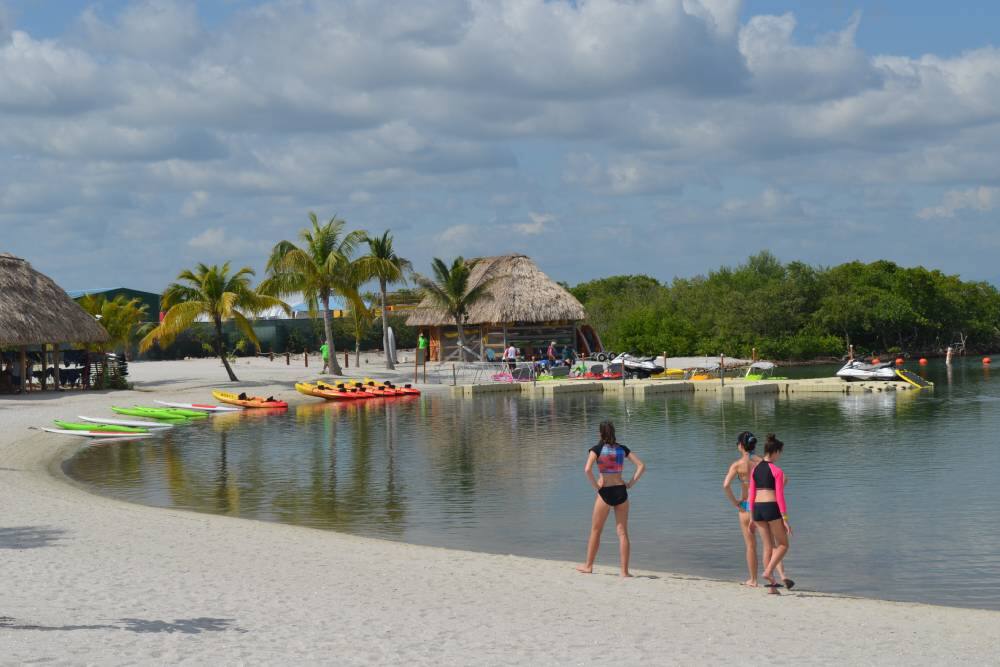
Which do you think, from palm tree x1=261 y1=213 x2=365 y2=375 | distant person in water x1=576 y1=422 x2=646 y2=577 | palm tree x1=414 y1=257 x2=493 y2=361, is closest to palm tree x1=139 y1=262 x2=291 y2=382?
palm tree x1=261 y1=213 x2=365 y2=375

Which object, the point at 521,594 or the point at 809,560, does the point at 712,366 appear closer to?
the point at 809,560

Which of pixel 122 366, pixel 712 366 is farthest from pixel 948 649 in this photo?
pixel 712 366

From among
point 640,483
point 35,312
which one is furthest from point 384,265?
point 640,483

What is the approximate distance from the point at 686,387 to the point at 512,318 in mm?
12702

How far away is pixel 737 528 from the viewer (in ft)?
46.9

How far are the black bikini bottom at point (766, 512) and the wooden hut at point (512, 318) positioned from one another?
40.5m

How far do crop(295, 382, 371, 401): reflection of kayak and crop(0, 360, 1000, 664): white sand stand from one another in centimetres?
2410

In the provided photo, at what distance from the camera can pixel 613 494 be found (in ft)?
34.5

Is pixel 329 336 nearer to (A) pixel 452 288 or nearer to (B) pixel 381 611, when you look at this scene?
(A) pixel 452 288

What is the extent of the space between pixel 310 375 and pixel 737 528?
32484 mm

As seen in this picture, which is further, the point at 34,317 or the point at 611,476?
the point at 34,317

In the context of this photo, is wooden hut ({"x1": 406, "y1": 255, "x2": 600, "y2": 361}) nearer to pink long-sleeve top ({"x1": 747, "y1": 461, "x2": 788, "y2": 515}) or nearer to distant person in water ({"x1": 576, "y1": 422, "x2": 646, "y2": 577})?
distant person in water ({"x1": 576, "y1": 422, "x2": 646, "y2": 577})

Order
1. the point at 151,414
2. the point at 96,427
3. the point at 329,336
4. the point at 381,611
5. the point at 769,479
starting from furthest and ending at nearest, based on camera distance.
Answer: the point at 329,336, the point at 151,414, the point at 96,427, the point at 769,479, the point at 381,611

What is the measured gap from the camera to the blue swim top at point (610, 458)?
10414 mm
